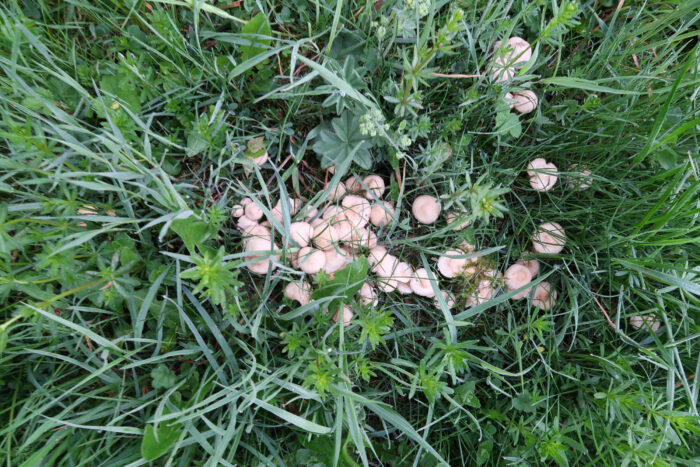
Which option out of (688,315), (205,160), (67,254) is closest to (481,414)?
(688,315)

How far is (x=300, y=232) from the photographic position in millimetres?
2068

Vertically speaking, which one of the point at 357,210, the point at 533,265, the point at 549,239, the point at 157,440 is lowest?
the point at 157,440

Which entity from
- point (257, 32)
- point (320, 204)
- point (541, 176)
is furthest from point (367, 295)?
point (257, 32)

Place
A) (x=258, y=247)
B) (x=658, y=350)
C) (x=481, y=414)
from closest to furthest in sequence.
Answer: (x=258, y=247)
(x=658, y=350)
(x=481, y=414)

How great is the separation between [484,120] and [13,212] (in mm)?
2222

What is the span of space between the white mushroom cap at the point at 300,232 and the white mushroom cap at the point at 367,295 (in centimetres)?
35

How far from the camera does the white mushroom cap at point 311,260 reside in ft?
6.66

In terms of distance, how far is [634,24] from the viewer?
2.27 meters

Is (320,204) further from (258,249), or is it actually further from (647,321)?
(647,321)

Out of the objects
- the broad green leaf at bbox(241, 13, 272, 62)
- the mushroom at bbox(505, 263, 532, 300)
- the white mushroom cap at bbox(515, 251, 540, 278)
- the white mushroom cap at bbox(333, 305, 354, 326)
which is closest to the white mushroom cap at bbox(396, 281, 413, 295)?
the white mushroom cap at bbox(333, 305, 354, 326)

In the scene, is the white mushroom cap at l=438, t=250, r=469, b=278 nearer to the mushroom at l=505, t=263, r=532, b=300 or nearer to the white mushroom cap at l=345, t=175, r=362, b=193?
the mushroom at l=505, t=263, r=532, b=300

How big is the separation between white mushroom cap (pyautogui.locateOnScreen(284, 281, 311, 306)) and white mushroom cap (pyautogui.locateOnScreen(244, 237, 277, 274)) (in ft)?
0.41

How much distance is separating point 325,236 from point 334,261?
0.12 m

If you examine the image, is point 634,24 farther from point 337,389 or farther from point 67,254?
point 67,254
